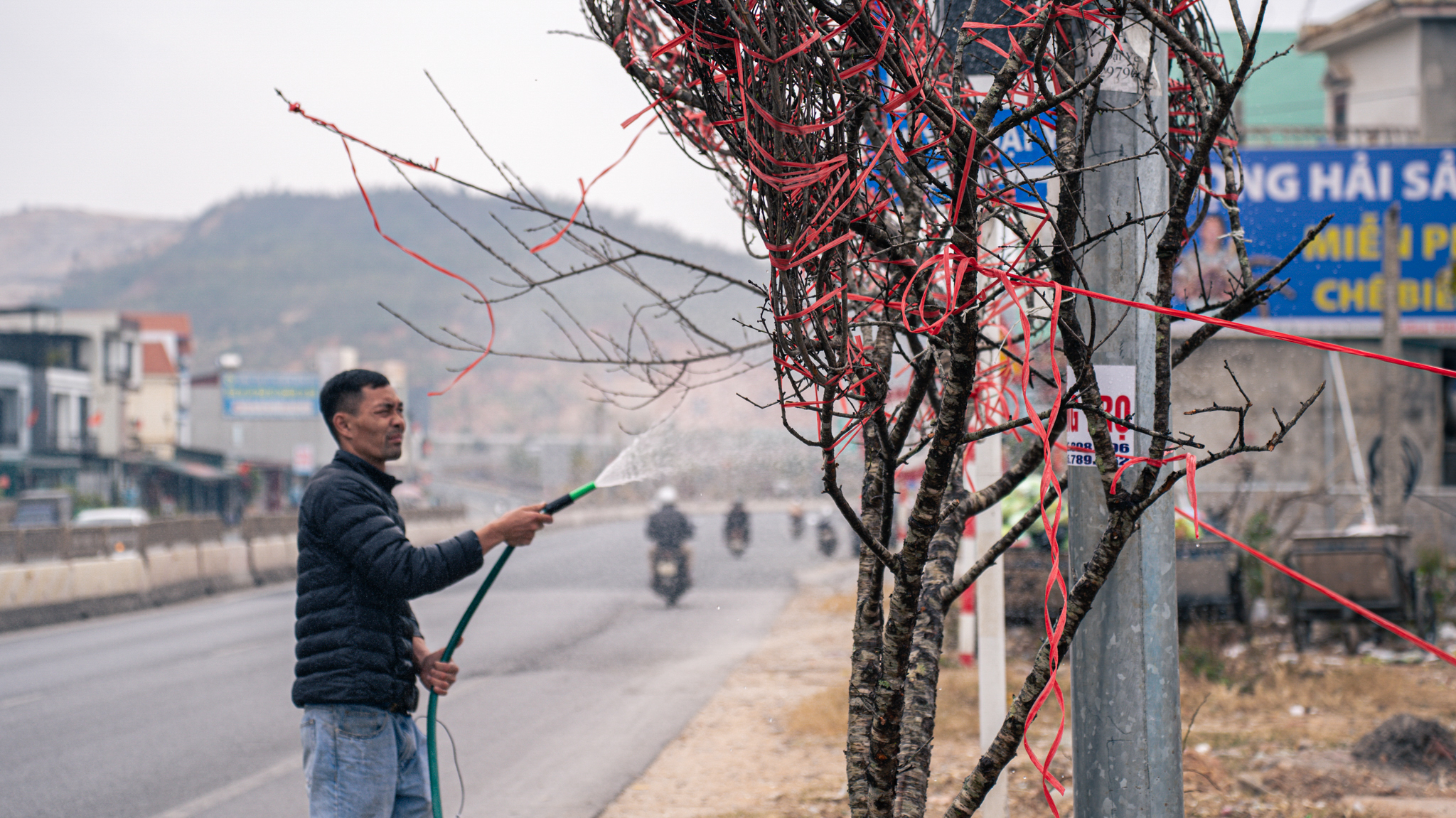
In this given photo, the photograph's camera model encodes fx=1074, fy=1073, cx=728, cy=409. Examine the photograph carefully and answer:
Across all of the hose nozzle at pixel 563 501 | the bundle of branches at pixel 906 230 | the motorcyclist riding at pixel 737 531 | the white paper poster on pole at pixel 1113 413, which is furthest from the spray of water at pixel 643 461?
the motorcyclist riding at pixel 737 531

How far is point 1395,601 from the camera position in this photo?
9.02m

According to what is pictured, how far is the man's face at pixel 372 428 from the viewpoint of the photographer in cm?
316

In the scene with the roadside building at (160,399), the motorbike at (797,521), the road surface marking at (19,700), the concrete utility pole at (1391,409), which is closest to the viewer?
the road surface marking at (19,700)

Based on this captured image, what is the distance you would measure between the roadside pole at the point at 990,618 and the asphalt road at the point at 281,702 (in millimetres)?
2140

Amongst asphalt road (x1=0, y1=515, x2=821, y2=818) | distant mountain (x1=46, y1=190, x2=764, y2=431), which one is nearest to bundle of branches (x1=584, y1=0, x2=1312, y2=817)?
asphalt road (x1=0, y1=515, x2=821, y2=818)

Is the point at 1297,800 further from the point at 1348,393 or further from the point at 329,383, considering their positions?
the point at 1348,393

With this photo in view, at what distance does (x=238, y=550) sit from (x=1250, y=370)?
16.9 m

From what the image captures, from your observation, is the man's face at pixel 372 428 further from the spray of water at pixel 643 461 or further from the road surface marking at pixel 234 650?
the road surface marking at pixel 234 650

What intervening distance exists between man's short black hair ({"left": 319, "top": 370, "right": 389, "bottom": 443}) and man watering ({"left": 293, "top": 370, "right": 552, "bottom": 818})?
38 mm

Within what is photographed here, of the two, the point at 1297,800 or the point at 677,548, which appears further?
the point at 677,548

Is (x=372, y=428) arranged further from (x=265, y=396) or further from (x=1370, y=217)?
(x=265, y=396)

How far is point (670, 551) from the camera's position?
15.4m

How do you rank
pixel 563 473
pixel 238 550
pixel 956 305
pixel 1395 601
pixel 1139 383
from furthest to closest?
1. pixel 563 473
2. pixel 238 550
3. pixel 1395 601
4. pixel 1139 383
5. pixel 956 305

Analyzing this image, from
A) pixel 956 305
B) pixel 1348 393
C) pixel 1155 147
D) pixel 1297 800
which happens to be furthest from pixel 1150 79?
pixel 1348 393
